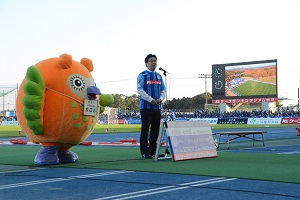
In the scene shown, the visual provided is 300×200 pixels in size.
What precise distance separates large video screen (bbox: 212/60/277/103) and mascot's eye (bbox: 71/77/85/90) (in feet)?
181

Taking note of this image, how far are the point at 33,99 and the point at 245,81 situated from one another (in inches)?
2280

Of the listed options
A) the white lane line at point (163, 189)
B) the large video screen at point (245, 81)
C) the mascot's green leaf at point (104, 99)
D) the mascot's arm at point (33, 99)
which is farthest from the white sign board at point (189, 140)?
the large video screen at point (245, 81)

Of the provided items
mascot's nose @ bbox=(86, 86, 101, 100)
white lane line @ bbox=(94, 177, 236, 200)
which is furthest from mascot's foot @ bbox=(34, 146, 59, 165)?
white lane line @ bbox=(94, 177, 236, 200)

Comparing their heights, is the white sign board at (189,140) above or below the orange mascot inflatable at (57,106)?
below

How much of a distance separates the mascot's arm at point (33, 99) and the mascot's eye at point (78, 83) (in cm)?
60

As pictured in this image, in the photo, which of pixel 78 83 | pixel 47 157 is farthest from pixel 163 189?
pixel 78 83

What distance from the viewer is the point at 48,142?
28.5 ft

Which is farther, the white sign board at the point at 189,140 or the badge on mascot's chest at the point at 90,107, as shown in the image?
the white sign board at the point at 189,140

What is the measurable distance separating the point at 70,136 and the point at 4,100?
63069 mm

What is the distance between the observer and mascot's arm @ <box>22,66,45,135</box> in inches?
322

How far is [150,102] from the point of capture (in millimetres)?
9688

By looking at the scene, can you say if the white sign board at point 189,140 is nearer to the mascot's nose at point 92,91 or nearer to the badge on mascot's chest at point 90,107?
the badge on mascot's chest at point 90,107

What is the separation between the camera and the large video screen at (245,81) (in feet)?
204

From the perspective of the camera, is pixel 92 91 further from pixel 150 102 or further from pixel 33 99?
pixel 150 102
